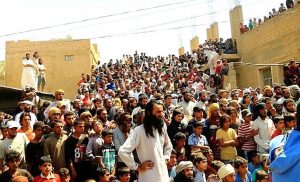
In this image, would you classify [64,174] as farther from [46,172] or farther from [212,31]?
[212,31]

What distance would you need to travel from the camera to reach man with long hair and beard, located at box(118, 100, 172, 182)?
432 cm

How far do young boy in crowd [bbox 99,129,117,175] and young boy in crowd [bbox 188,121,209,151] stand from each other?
1.61m

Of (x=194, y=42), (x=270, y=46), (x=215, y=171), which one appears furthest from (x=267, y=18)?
(x=194, y=42)

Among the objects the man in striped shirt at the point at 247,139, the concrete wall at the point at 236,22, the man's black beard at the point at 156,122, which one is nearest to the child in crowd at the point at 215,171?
the man in striped shirt at the point at 247,139

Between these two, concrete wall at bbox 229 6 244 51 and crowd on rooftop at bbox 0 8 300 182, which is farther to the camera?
concrete wall at bbox 229 6 244 51

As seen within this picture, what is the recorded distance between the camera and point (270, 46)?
19453 millimetres

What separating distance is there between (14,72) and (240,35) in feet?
47.6

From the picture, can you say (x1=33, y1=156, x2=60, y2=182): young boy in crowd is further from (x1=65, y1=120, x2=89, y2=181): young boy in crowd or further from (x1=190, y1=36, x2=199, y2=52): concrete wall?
(x1=190, y1=36, x2=199, y2=52): concrete wall

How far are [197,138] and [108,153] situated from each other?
1.87 m

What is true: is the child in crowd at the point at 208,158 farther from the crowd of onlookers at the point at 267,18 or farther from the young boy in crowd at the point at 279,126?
the crowd of onlookers at the point at 267,18

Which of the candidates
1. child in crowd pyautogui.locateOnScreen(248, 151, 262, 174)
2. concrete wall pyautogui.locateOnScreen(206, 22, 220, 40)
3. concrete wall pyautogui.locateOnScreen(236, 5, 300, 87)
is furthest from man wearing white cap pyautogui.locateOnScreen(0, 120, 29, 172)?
concrete wall pyautogui.locateOnScreen(206, 22, 220, 40)

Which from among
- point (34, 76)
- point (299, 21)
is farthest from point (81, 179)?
point (299, 21)

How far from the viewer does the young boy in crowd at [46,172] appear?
535cm

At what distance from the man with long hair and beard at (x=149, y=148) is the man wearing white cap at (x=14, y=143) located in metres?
2.21
